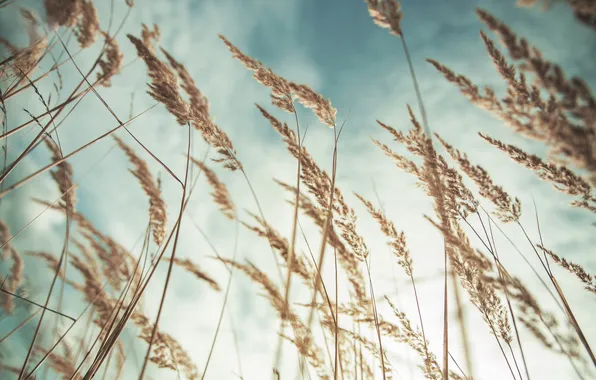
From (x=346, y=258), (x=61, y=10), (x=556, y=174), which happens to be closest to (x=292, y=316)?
(x=346, y=258)

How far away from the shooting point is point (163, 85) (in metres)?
1.46

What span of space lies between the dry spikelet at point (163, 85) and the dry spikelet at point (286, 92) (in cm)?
39

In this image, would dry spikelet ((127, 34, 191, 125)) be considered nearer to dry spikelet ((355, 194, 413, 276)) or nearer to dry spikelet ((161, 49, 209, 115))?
dry spikelet ((161, 49, 209, 115))

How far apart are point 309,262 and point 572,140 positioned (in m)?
1.28

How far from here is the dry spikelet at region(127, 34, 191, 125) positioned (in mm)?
1440

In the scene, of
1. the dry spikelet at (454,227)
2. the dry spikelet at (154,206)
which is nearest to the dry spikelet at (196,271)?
the dry spikelet at (154,206)

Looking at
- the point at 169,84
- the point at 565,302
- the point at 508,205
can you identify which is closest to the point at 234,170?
the point at 169,84

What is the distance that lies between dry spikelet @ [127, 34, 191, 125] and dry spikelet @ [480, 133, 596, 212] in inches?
60.7

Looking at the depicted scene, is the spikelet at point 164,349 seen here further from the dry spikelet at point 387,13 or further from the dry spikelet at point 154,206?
the dry spikelet at point 387,13

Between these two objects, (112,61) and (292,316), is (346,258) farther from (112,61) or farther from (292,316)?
(112,61)

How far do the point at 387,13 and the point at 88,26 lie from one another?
2.03m

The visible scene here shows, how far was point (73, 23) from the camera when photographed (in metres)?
1.75

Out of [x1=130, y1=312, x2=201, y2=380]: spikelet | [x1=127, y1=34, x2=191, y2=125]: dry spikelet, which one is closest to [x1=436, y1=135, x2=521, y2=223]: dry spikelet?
[x1=127, y1=34, x2=191, y2=125]: dry spikelet

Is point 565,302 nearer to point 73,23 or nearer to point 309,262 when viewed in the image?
point 309,262
